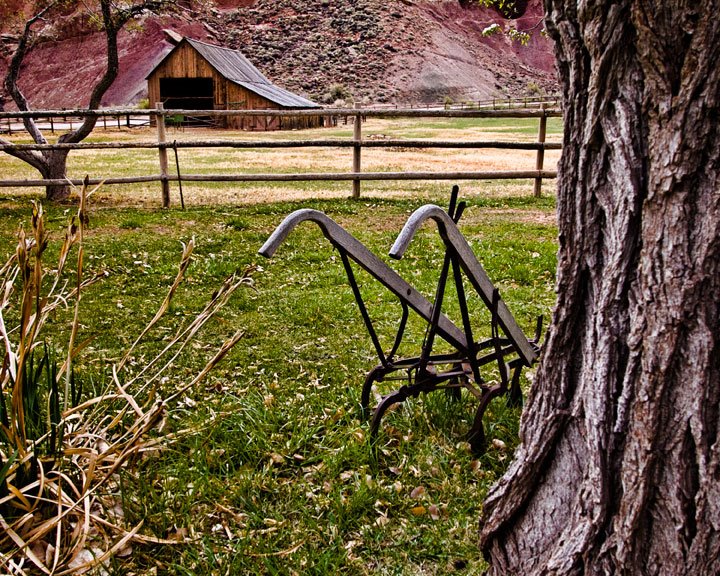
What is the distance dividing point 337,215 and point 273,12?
Result: 52923 mm

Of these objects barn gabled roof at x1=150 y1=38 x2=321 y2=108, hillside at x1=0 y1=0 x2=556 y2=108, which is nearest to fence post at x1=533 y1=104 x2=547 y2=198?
barn gabled roof at x1=150 y1=38 x2=321 y2=108

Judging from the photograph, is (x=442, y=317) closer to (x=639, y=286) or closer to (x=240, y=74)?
(x=639, y=286)

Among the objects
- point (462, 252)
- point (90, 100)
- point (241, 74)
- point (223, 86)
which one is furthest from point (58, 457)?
point (241, 74)

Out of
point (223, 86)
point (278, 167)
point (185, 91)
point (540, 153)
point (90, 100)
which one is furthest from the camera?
point (185, 91)

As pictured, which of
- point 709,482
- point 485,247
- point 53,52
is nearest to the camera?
point 709,482

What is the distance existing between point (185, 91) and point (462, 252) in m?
39.9

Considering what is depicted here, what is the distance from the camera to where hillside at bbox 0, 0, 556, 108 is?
5072 cm

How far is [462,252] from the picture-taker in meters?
2.77

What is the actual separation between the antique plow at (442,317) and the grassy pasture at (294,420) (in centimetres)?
19

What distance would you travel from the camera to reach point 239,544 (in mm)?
2578

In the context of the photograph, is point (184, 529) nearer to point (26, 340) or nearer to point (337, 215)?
point (26, 340)

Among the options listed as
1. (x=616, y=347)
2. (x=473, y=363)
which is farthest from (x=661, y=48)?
(x=473, y=363)

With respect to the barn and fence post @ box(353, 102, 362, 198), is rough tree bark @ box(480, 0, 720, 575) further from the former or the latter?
the barn

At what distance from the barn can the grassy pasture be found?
2643 centimetres
